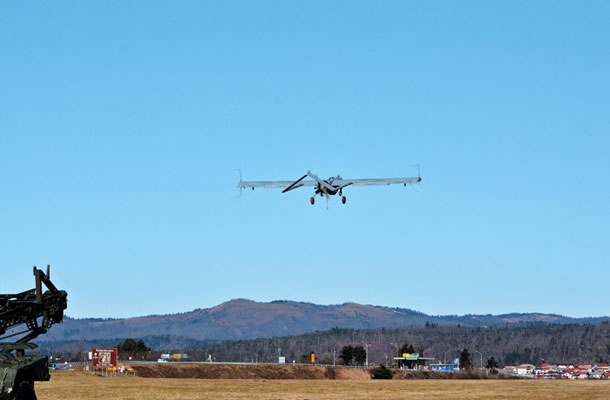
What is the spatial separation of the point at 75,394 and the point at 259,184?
2565 centimetres

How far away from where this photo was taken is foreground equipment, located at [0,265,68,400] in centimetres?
2734

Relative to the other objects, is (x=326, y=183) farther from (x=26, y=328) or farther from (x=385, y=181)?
(x=26, y=328)

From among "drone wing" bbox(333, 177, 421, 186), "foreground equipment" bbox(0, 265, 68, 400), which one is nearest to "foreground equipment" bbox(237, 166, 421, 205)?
"drone wing" bbox(333, 177, 421, 186)

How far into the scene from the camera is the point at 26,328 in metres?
31.3

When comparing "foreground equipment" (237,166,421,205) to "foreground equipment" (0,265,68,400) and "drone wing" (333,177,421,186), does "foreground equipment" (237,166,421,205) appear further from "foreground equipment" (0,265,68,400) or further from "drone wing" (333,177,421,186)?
"foreground equipment" (0,265,68,400)

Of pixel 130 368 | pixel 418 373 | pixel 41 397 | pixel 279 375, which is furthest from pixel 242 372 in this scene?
pixel 41 397

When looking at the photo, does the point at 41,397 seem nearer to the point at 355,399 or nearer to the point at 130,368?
the point at 355,399

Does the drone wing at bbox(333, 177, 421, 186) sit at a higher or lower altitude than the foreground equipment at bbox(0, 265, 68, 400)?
higher

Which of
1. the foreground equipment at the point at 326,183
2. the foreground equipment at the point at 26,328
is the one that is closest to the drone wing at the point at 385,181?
the foreground equipment at the point at 326,183

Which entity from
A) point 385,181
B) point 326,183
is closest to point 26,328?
point 326,183

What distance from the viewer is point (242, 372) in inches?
5413

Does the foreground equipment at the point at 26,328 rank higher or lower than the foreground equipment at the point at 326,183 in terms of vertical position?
lower

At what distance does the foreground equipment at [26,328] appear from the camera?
27.3 m

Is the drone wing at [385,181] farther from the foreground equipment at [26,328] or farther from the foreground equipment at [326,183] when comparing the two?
the foreground equipment at [26,328]
